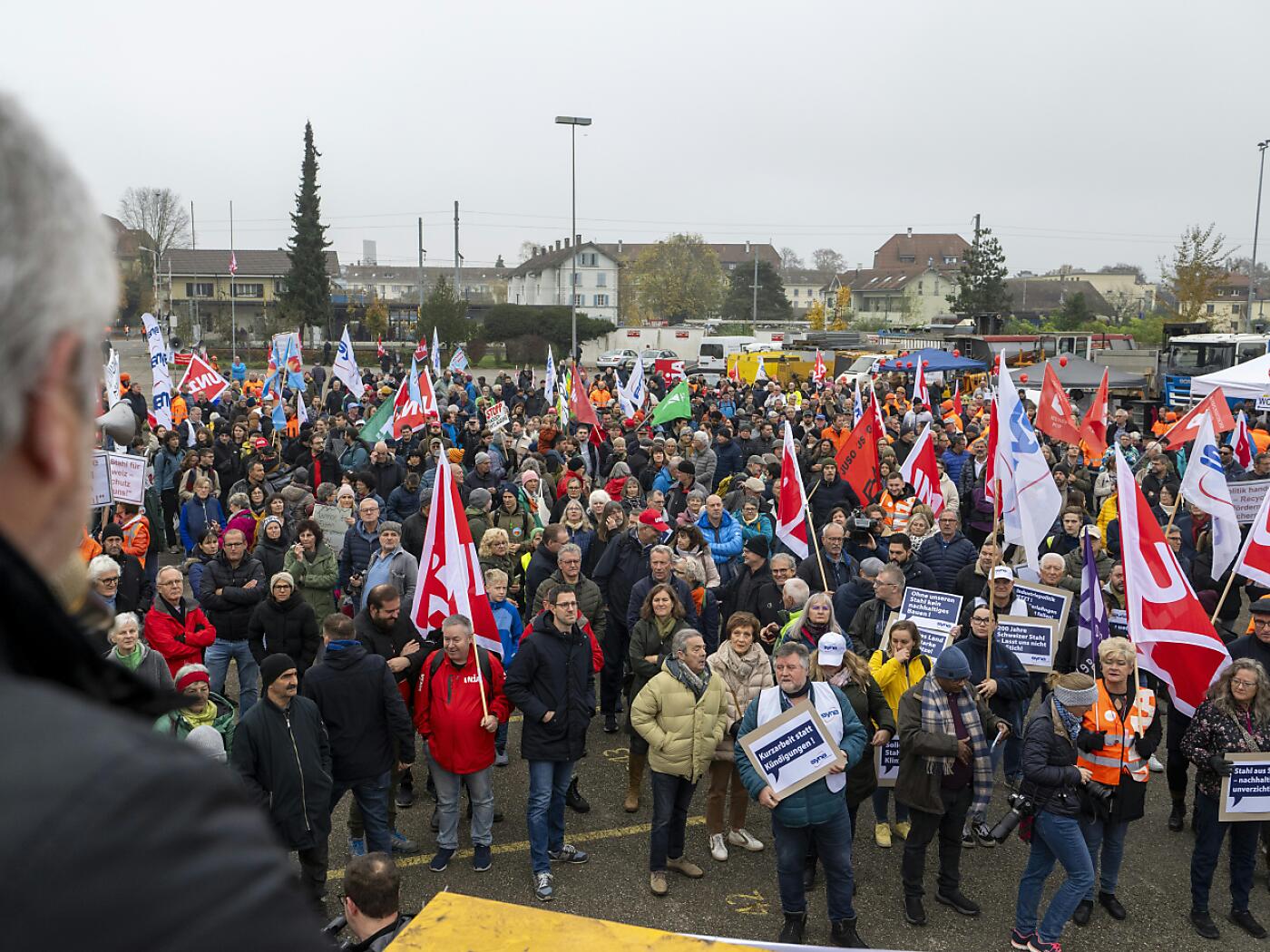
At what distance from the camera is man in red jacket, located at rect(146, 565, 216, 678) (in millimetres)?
7609

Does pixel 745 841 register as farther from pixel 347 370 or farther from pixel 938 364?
pixel 938 364

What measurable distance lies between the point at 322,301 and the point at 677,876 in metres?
61.9

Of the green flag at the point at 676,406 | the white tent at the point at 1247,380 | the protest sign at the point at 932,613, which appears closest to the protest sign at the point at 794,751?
the protest sign at the point at 932,613

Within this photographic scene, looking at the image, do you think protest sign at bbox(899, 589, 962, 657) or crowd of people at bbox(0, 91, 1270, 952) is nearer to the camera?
crowd of people at bbox(0, 91, 1270, 952)

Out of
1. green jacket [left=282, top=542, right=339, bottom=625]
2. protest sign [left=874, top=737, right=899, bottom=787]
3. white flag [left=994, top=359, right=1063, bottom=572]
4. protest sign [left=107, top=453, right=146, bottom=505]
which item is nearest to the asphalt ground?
protest sign [left=874, top=737, right=899, bottom=787]

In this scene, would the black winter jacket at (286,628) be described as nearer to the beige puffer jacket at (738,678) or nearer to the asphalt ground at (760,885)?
the asphalt ground at (760,885)

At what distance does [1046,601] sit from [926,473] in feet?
14.2

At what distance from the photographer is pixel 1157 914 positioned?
6832mm

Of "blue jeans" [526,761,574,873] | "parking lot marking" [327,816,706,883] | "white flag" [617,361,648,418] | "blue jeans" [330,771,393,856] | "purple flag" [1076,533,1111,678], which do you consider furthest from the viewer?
"white flag" [617,361,648,418]

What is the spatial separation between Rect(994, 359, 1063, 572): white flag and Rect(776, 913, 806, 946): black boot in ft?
13.9

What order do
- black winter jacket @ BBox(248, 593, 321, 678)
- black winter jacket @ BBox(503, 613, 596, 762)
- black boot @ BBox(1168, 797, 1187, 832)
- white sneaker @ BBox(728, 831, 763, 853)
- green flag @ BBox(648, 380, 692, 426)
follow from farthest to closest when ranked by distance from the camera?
1. green flag @ BBox(648, 380, 692, 426)
2. black winter jacket @ BBox(248, 593, 321, 678)
3. black boot @ BBox(1168, 797, 1187, 832)
4. white sneaker @ BBox(728, 831, 763, 853)
5. black winter jacket @ BBox(503, 613, 596, 762)

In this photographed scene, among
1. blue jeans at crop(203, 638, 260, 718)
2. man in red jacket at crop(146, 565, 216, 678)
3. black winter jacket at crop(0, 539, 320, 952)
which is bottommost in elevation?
blue jeans at crop(203, 638, 260, 718)

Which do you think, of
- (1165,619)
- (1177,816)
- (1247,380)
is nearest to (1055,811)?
(1165,619)

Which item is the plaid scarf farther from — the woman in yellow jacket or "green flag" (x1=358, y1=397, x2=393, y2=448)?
"green flag" (x1=358, y1=397, x2=393, y2=448)
